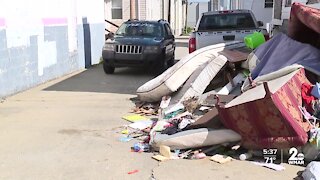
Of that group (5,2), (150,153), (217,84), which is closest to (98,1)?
(5,2)

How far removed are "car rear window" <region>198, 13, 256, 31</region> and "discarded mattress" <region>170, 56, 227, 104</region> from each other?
13.0 ft

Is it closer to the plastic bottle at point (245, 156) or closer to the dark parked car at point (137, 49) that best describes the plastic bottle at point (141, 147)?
the plastic bottle at point (245, 156)

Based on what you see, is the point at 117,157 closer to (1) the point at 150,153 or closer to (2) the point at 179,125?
(1) the point at 150,153

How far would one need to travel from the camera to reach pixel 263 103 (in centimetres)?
527

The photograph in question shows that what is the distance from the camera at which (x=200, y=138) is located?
5.65m

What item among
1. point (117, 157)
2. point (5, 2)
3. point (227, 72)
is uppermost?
point (5, 2)

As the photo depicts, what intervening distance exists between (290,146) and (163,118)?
101 inches

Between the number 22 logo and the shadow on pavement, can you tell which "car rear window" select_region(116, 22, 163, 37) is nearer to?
the shadow on pavement

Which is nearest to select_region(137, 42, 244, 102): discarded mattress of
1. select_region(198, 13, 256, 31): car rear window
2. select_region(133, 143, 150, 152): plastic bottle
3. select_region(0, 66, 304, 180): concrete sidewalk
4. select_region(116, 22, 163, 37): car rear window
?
select_region(0, 66, 304, 180): concrete sidewalk

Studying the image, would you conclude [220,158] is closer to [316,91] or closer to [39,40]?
[316,91]

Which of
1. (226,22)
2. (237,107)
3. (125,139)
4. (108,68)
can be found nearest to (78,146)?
(125,139)

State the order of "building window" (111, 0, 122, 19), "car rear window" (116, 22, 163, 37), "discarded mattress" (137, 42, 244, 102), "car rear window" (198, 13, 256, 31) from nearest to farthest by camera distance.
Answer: "discarded mattress" (137, 42, 244, 102) → "car rear window" (198, 13, 256, 31) → "car rear window" (116, 22, 163, 37) → "building window" (111, 0, 122, 19)

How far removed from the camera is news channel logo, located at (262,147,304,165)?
5340 millimetres

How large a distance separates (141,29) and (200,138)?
339 inches
